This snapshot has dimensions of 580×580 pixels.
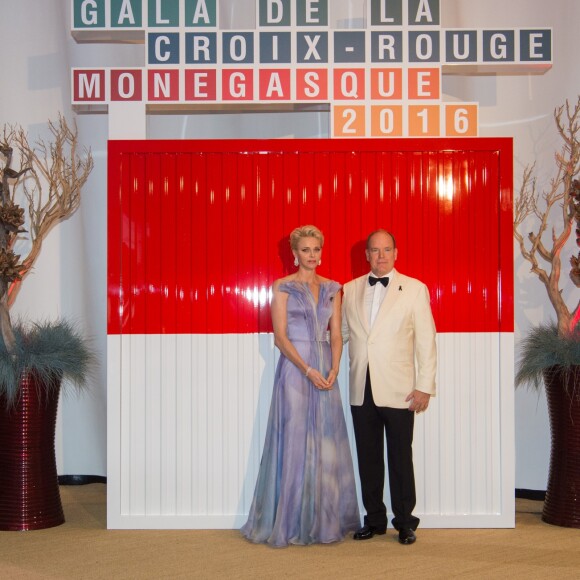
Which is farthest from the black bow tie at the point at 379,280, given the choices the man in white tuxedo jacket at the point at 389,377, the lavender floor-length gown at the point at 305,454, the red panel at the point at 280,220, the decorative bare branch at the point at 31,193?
the decorative bare branch at the point at 31,193

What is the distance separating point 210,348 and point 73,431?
1912 mm

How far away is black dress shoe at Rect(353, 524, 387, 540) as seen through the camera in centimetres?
432

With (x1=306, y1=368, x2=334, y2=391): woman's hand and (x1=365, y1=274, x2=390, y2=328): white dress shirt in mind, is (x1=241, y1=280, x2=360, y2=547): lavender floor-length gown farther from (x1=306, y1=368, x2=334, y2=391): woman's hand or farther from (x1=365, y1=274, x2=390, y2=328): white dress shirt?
(x1=365, y1=274, x2=390, y2=328): white dress shirt

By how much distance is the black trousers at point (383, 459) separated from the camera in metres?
4.29

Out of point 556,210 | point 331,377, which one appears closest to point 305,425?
point 331,377

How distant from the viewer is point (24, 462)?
4645 millimetres

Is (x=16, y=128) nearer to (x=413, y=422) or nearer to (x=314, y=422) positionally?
(x=314, y=422)

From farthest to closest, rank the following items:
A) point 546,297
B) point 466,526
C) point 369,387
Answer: point 546,297
point 466,526
point 369,387

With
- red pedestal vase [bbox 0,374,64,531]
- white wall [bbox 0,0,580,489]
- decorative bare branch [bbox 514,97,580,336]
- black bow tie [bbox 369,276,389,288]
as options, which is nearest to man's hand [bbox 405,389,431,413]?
black bow tie [bbox 369,276,389,288]

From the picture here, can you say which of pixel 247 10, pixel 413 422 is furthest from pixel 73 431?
pixel 247 10

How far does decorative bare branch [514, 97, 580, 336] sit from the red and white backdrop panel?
0.57 metres

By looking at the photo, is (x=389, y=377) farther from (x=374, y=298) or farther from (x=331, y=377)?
(x=374, y=298)

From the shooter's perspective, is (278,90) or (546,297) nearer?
(278,90)

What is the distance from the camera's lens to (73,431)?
20.0 feet
